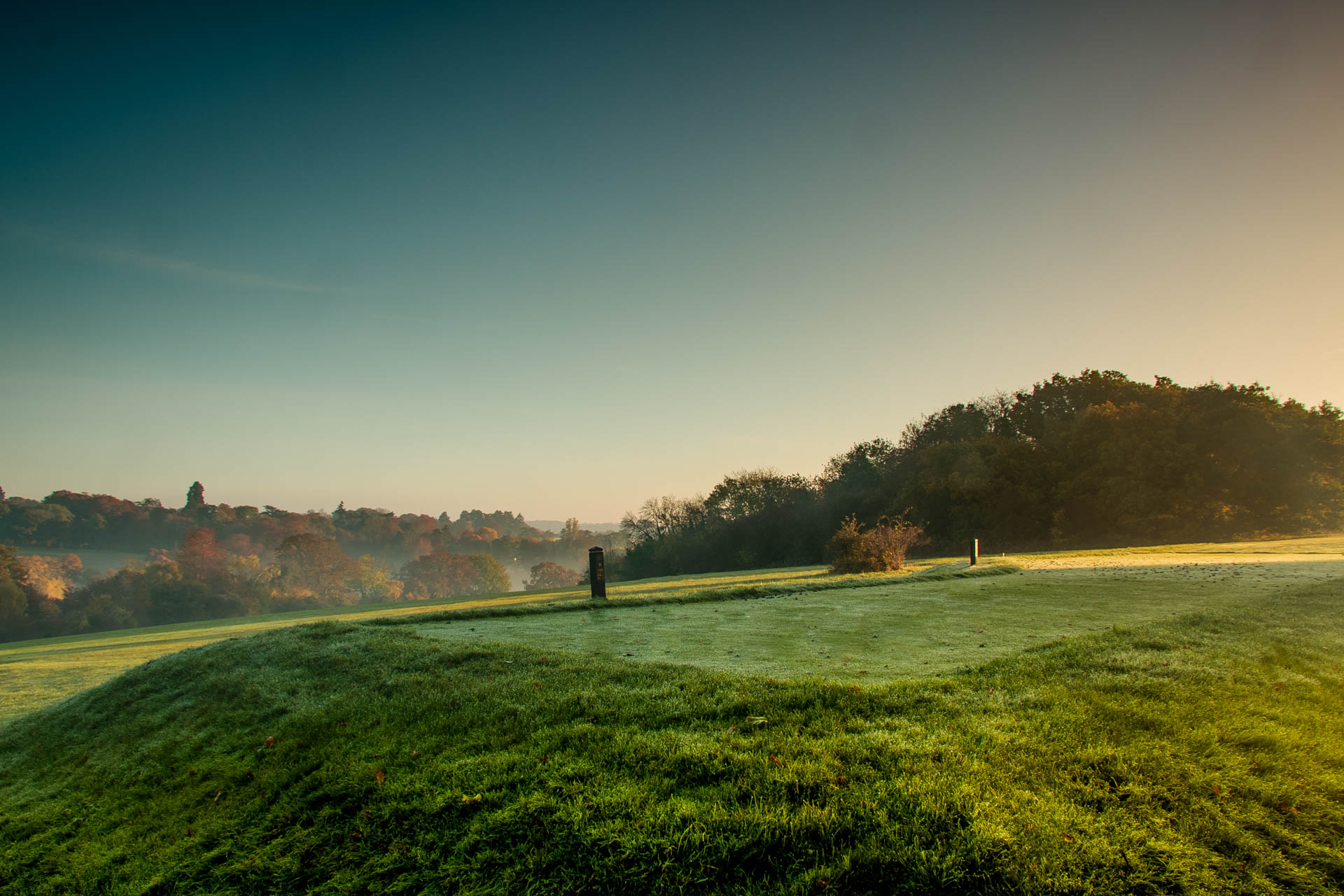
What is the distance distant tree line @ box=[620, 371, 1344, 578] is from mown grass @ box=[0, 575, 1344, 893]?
136ft

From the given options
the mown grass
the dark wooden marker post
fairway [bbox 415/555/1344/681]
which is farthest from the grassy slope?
the mown grass

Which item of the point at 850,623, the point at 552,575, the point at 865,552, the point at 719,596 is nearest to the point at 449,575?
the point at 552,575

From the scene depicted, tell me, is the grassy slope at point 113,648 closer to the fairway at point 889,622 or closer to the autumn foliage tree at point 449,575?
the fairway at point 889,622

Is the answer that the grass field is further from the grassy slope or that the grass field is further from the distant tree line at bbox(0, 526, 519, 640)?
the distant tree line at bbox(0, 526, 519, 640)

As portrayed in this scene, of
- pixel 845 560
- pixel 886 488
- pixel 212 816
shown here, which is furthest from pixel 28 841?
pixel 886 488

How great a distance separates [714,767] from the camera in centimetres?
383

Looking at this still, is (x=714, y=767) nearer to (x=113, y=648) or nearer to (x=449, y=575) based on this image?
(x=113, y=648)

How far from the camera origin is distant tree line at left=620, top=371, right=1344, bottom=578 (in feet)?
131

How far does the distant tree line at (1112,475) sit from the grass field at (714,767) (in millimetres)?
39192

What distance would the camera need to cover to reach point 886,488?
53000 millimetres

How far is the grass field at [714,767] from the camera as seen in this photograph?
9.95 ft

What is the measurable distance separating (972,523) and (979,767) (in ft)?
154

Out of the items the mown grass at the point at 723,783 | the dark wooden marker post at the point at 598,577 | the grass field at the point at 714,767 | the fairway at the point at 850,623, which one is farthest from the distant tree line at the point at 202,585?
the mown grass at the point at 723,783

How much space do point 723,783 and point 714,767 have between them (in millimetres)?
196
